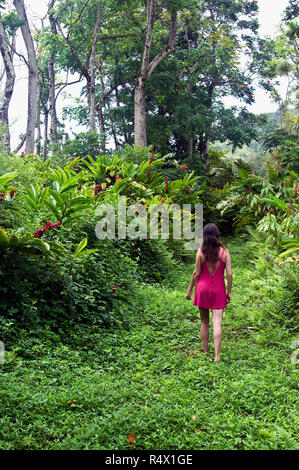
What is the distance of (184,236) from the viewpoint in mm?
9289

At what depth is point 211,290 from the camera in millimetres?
4273

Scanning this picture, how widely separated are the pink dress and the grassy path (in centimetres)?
54

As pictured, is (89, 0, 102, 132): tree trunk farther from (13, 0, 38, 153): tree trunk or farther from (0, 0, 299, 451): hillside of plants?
(0, 0, 299, 451): hillside of plants

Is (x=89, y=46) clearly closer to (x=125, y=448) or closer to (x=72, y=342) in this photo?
(x=72, y=342)

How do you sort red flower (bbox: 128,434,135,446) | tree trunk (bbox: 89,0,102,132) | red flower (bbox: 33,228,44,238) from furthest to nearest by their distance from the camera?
tree trunk (bbox: 89,0,102,132), red flower (bbox: 33,228,44,238), red flower (bbox: 128,434,135,446)

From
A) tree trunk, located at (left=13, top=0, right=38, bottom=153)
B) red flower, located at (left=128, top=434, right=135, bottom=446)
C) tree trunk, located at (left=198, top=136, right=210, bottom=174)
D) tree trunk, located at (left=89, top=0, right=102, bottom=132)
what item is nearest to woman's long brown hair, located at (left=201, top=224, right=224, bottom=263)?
red flower, located at (left=128, top=434, right=135, bottom=446)

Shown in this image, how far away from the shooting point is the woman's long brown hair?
14.1 feet

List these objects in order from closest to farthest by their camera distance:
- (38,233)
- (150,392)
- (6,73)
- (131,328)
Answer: (150,392) → (38,233) → (131,328) → (6,73)

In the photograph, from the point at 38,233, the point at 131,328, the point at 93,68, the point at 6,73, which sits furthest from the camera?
the point at 93,68

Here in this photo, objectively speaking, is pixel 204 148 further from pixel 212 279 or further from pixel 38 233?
pixel 38 233

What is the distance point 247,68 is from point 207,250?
17487 millimetres

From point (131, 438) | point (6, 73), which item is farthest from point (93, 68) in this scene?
point (131, 438)

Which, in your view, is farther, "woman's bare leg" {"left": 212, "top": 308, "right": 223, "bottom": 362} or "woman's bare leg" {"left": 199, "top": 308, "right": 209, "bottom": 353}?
"woman's bare leg" {"left": 199, "top": 308, "right": 209, "bottom": 353}

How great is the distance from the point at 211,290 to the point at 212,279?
116 millimetres
